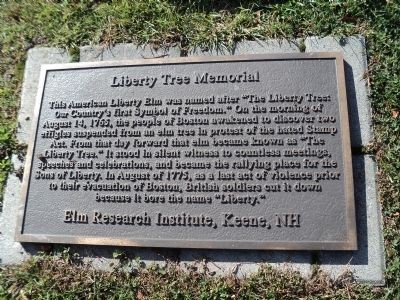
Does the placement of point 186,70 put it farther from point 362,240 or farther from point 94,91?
point 362,240

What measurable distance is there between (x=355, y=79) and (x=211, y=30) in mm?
1202

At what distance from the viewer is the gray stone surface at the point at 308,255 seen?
2904 mm

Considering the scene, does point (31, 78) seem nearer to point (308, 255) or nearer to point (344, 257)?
point (308, 255)

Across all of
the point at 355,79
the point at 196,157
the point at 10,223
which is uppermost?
the point at 355,79

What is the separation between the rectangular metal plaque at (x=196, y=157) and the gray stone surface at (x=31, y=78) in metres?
0.25

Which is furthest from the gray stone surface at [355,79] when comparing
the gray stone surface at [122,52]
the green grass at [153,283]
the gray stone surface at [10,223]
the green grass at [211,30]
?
the gray stone surface at [10,223]

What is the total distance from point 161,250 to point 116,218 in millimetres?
389

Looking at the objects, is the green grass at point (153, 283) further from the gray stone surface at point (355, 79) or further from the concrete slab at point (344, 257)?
the gray stone surface at point (355, 79)

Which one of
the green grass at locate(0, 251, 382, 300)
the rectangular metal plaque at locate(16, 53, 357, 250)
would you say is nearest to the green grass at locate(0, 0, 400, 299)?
the green grass at locate(0, 251, 382, 300)

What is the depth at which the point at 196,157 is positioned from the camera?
10.2ft

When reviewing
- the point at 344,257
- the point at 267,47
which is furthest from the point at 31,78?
the point at 344,257

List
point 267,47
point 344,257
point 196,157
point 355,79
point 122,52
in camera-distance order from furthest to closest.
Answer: point 122,52
point 267,47
point 355,79
point 196,157
point 344,257

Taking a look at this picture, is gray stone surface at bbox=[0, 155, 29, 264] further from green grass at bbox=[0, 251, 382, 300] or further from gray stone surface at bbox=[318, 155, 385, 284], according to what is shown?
gray stone surface at bbox=[318, 155, 385, 284]

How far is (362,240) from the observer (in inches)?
116
